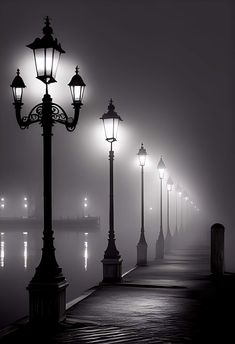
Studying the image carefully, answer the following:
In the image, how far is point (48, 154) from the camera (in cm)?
1225

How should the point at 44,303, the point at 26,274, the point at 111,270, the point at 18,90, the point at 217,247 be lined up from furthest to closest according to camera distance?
the point at 26,274
the point at 217,247
the point at 111,270
the point at 18,90
the point at 44,303

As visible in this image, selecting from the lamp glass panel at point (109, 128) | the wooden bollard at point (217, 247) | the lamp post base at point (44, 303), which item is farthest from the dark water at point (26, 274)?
the lamp post base at point (44, 303)

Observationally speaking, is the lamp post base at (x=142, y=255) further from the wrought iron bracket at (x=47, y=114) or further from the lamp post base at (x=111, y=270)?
the wrought iron bracket at (x=47, y=114)

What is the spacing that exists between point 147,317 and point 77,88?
5.91m

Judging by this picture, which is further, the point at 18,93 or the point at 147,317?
the point at 18,93

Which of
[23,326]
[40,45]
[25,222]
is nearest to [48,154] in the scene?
[40,45]

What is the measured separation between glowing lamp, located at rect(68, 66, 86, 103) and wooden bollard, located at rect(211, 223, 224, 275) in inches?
449

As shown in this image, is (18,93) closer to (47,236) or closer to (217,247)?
(47,236)

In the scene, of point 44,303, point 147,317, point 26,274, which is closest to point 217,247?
point 147,317

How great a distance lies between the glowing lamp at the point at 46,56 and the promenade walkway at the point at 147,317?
18.5 feet

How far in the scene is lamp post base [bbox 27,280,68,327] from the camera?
11391mm

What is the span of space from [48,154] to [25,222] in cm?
16061

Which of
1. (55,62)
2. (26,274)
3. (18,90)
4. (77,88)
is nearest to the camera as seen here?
(55,62)

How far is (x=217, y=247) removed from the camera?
896 inches
